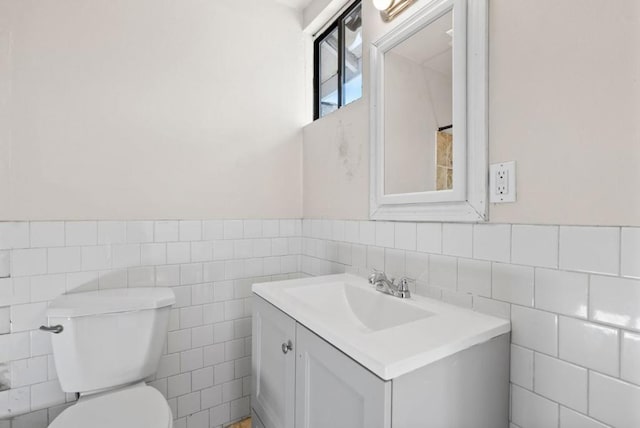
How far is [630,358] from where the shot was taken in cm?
71

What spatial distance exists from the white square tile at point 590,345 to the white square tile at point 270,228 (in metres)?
1.48

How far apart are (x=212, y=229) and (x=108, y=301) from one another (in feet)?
1.98

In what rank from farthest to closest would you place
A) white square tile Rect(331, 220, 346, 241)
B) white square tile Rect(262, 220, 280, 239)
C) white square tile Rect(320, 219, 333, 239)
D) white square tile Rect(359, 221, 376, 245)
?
white square tile Rect(262, 220, 280, 239) → white square tile Rect(320, 219, 333, 239) → white square tile Rect(331, 220, 346, 241) → white square tile Rect(359, 221, 376, 245)

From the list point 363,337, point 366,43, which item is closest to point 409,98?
point 366,43

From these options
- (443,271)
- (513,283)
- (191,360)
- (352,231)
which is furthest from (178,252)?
(513,283)

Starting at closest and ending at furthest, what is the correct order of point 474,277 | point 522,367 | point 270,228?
1. point 522,367
2. point 474,277
3. point 270,228

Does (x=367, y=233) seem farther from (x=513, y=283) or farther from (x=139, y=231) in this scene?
(x=139, y=231)

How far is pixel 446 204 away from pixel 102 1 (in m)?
1.81

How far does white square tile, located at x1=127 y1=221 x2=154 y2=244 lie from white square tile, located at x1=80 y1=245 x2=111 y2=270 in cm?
11

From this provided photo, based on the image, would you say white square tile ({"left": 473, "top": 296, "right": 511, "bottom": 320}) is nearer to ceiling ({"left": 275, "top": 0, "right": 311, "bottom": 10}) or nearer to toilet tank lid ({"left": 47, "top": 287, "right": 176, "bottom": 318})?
toilet tank lid ({"left": 47, "top": 287, "right": 176, "bottom": 318})

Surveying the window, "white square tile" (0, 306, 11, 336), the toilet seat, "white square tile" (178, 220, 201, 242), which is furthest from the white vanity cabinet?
the window

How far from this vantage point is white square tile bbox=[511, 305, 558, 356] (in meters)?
0.84

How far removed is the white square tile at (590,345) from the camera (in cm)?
74

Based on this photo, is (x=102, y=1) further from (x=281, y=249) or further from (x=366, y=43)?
(x=281, y=249)
